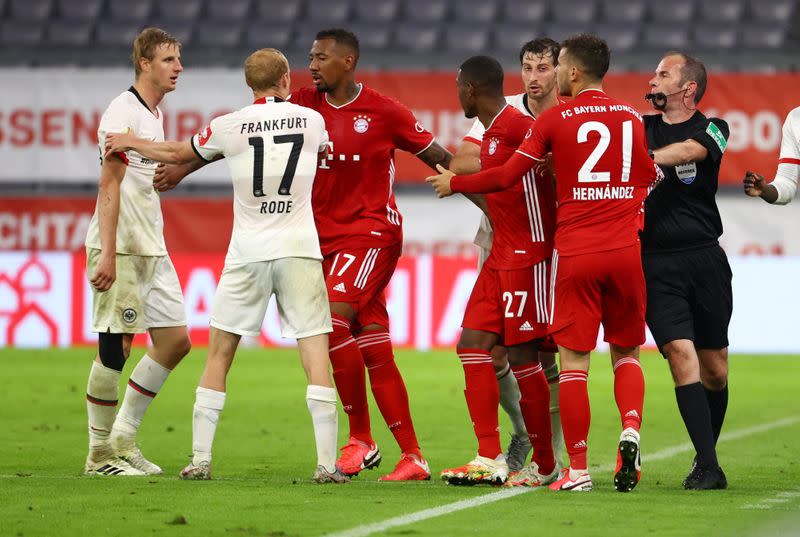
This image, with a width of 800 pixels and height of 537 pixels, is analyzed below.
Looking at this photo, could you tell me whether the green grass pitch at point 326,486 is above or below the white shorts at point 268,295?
below

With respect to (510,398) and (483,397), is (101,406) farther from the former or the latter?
(510,398)

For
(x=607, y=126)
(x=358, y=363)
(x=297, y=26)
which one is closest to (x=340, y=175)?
(x=358, y=363)

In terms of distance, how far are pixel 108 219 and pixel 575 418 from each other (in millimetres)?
2578

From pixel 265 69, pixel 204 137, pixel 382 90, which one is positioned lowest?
pixel 204 137

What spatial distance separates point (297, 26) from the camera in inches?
794

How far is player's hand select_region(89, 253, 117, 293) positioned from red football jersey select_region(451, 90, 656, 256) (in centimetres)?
191

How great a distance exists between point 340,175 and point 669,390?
6132 mm

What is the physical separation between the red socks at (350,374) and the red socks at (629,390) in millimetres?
1404

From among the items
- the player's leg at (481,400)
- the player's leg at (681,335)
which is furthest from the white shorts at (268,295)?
the player's leg at (681,335)

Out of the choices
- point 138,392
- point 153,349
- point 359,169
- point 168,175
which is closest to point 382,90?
point 359,169

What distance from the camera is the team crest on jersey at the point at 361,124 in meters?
7.46

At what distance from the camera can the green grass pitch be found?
220 inches

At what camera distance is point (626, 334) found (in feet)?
22.1

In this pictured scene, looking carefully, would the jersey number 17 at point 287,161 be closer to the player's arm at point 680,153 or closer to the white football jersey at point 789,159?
the player's arm at point 680,153
